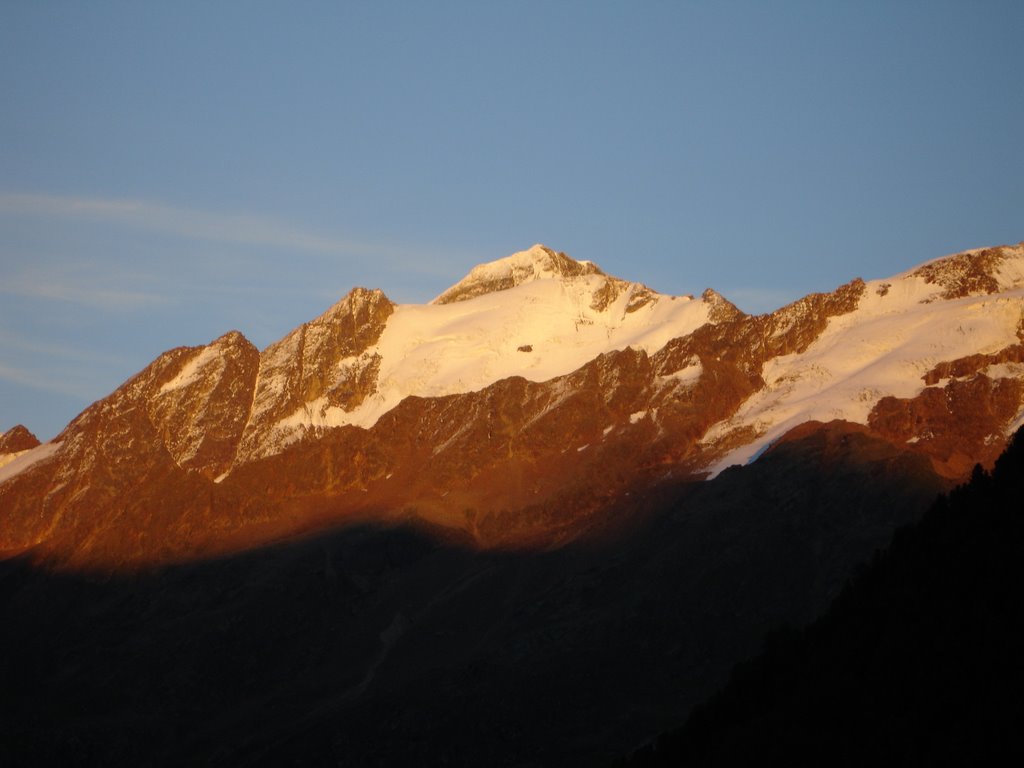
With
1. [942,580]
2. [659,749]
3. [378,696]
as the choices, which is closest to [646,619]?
[378,696]

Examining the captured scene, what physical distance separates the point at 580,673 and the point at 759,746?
286 feet

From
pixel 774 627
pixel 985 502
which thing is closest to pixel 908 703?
pixel 985 502

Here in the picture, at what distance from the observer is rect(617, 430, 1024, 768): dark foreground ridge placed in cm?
9156

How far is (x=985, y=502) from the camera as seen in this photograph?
114m

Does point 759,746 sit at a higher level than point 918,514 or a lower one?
lower

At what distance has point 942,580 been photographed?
10744cm

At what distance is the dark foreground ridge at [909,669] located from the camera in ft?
300

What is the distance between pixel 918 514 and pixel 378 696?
5202 centimetres

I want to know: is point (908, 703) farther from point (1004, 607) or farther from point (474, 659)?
point (474, 659)

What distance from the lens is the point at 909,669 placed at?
100312 millimetres

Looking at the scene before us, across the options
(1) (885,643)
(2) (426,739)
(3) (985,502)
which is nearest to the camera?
(1) (885,643)

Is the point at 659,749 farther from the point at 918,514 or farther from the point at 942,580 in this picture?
the point at 918,514

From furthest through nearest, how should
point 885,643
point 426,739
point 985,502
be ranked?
point 426,739 → point 985,502 → point 885,643

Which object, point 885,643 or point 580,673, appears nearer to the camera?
point 885,643
